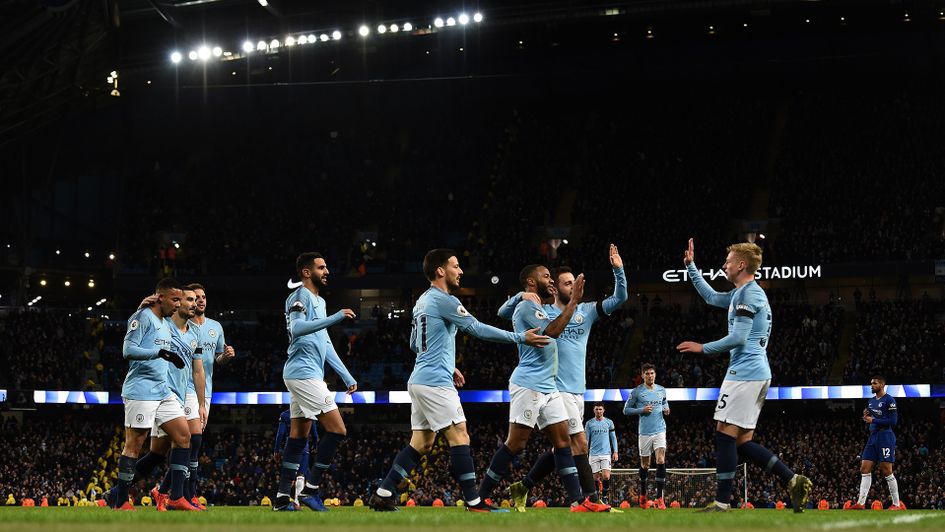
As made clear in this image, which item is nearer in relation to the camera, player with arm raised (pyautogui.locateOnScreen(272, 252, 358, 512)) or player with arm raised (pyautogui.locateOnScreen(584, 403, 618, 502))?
player with arm raised (pyautogui.locateOnScreen(272, 252, 358, 512))

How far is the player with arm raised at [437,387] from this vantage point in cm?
1234

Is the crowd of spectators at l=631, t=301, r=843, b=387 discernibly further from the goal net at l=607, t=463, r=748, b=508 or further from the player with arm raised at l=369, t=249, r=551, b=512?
the player with arm raised at l=369, t=249, r=551, b=512

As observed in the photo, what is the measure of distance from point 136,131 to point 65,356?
1386cm

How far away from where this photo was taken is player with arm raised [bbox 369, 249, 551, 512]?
40.5ft

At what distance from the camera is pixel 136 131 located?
5503cm

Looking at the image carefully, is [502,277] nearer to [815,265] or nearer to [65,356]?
[815,265]

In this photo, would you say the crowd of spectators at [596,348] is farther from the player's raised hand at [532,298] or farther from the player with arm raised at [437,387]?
the player with arm raised at [437,387]

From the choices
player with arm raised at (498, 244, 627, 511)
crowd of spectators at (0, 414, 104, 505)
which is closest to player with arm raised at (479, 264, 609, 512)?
player with arm raised at (498, 244, 627, 511)

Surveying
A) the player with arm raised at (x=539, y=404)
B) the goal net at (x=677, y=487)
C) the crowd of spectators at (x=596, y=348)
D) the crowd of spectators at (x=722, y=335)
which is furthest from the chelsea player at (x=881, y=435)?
the crowd of spectators at (x=722, y=335)

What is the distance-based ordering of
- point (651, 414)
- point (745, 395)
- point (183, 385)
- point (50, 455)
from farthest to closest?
point (50, 455) < point (651, 414) < point (183, 385) < point (745, 395)

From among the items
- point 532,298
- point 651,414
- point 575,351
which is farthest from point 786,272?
point 532,298

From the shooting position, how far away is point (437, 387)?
12.4 m

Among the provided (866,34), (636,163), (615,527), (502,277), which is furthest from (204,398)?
(866,34)

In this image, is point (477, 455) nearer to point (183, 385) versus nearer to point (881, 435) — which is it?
point (881, 435)
